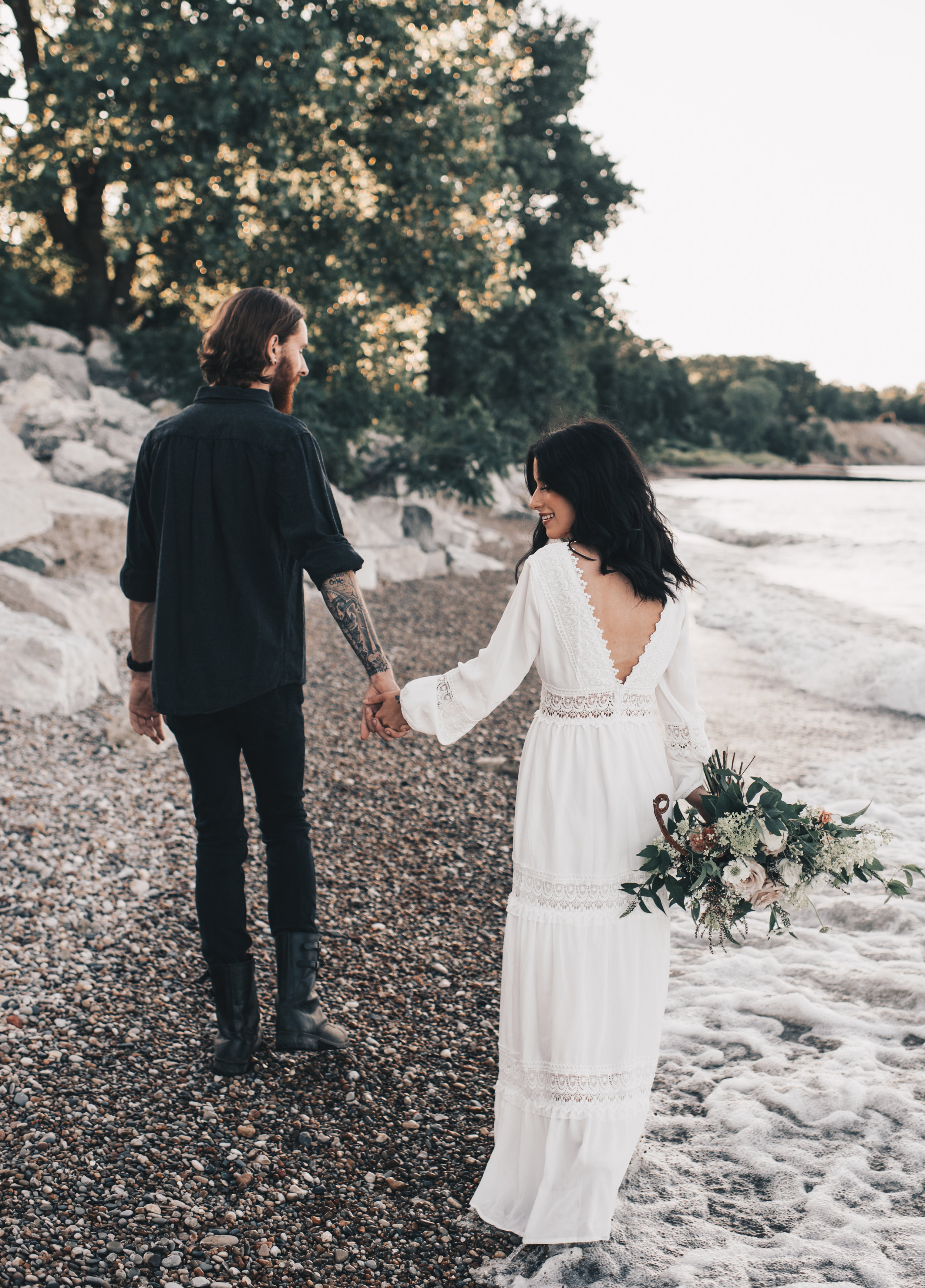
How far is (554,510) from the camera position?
7.97ft

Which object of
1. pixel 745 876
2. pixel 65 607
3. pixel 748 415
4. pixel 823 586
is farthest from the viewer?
pixel 748 415

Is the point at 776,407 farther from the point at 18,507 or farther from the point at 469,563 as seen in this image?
the point at 18,507

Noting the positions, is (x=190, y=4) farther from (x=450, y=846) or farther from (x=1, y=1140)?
(x=1, y=1140)

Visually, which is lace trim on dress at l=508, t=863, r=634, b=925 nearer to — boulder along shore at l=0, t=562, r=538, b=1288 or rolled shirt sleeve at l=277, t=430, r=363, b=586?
boulder along shore at l=0, t=562, r=538, b=1288

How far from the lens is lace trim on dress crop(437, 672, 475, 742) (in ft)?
8.11

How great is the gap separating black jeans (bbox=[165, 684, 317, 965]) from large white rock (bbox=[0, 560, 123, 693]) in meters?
4.31

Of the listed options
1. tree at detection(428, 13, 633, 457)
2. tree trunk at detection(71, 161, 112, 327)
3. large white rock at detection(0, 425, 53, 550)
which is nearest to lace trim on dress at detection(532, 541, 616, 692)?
large white rock at detection(0, 425, 53, 550)

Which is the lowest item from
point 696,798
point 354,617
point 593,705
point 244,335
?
point 696,798

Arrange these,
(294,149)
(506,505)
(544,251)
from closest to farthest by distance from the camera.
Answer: (294,149) < (544,251) < (506,505)

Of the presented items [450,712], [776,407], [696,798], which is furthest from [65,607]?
[776,407]

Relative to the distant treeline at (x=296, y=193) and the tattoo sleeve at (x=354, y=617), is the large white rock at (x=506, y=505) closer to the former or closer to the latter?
the distant treeline at (x=296, y=193)

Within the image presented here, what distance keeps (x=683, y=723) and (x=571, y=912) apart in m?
0.62

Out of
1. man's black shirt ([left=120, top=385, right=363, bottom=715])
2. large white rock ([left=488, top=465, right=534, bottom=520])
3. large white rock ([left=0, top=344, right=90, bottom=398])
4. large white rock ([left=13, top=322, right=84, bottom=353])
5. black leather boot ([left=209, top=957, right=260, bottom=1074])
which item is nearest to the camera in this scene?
man's black shirt ([left=120, top=385, right=363, bottom=715])

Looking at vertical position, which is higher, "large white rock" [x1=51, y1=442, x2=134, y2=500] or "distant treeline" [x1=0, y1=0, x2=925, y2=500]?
"distant treeline" [x1=0, y1=0, x2=925, y2=500]
